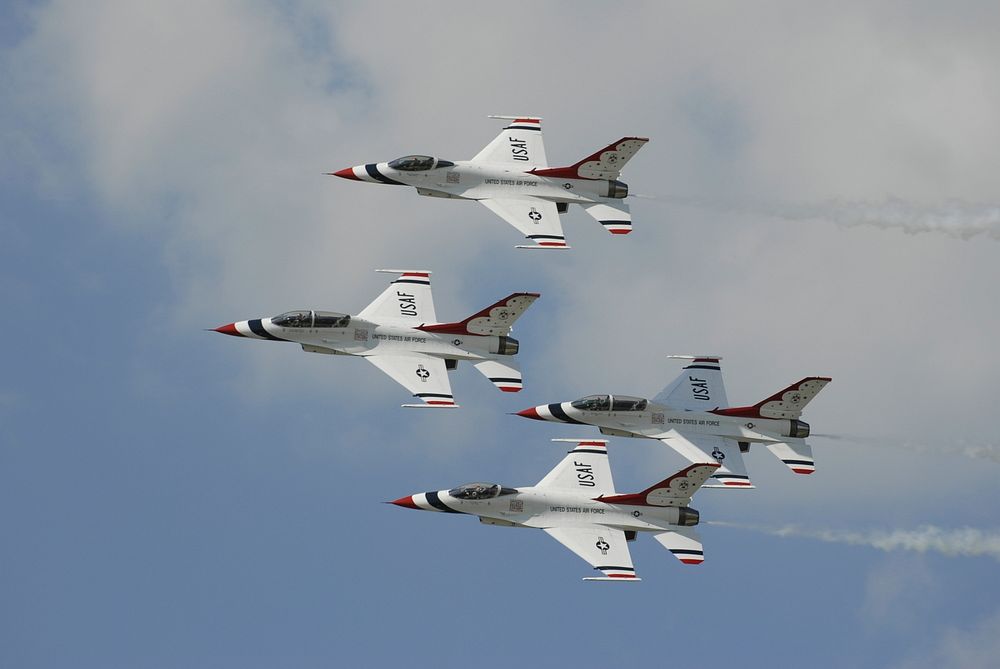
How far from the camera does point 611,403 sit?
11394 cm

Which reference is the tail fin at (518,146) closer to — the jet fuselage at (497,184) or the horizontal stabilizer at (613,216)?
the jet fuselage at (497,184)

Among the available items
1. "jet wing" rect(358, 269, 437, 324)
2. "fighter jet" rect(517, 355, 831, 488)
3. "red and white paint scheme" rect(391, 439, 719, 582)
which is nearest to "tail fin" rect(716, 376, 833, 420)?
"fighter jet" rect(517, 355, 831, 488)

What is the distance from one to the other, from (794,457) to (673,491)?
7.38 m

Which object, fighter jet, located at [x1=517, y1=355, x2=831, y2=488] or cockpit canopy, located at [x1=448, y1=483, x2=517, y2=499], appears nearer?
cockpit canopy, located at [x1=448, y1=483, x2=517, y2=499]

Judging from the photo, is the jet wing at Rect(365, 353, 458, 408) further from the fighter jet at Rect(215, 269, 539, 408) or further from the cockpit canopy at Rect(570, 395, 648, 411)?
the cockpit canopy at Rect(570, 395, 648, 411)

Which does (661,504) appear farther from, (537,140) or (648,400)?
(537,140)

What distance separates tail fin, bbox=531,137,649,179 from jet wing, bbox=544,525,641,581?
663 inches

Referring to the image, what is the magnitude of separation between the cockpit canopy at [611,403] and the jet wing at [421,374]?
549 cm

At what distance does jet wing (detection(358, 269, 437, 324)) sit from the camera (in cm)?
11556

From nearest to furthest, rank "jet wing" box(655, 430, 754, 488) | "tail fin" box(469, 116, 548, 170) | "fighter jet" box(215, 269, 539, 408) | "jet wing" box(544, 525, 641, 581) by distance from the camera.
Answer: "jet wing" box(544, 525, 641, 581) < "jet wing" box(655, 430, 754, 488) < "fighter jet" box(215, 269, 539, 408) < "tail fin" box(469, 116, 548, 170)

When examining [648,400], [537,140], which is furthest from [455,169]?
[648,400]

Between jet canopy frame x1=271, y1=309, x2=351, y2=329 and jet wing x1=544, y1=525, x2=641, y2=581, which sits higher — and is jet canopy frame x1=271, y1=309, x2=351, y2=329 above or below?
above

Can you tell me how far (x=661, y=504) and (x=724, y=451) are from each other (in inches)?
222

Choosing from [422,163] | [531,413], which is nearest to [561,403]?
[531,413]
